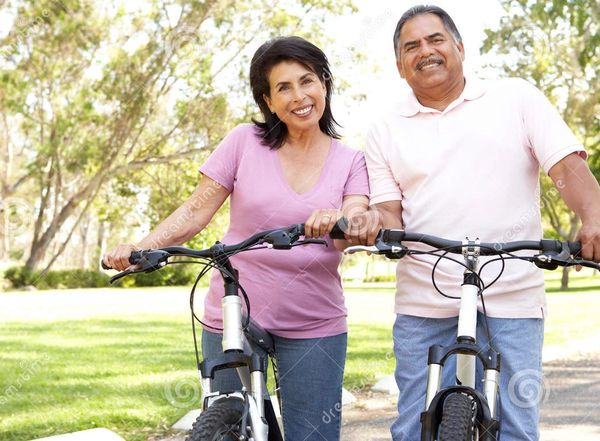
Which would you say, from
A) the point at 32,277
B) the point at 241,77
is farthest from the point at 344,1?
the point at 32,277

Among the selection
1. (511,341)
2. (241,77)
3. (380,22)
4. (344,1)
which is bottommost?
(511,341)

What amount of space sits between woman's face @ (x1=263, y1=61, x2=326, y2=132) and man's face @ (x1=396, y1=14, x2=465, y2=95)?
366 millimetres

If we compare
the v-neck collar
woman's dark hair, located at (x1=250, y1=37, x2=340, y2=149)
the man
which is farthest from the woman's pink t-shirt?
the man

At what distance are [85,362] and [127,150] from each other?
17.3 m

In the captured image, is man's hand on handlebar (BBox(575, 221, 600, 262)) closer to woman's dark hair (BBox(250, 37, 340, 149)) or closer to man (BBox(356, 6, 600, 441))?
man (BBox(356, 6, 600, 441))

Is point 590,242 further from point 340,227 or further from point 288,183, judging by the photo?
point 288,183

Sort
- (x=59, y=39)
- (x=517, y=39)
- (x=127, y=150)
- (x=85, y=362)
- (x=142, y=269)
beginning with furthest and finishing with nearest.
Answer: (x=127, y=150), (x=59, y=39), (x=517, y=39), (x=85, y=362), (x=142, y=269)

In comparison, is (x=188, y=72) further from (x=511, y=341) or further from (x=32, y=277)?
(x=511, y=341)

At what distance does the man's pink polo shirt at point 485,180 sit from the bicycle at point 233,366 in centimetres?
52

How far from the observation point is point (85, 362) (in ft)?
32.6

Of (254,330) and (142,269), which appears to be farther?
(254,330)

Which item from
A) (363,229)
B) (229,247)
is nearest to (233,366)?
(229,247)

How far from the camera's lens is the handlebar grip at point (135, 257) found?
2928 millimetres

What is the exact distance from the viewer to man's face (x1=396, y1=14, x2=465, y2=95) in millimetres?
3254
